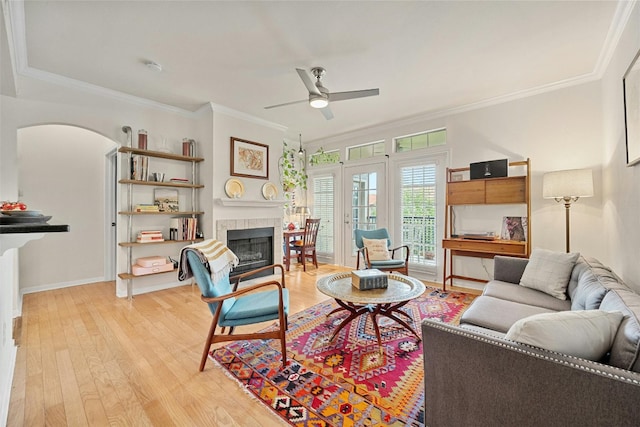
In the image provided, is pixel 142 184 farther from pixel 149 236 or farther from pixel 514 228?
pixel 514 228

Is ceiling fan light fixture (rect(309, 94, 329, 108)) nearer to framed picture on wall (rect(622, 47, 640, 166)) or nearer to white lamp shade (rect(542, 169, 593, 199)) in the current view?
framed picture on wall (rect(622, 47, 640, 166))

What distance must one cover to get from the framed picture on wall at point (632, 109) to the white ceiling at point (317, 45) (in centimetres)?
55

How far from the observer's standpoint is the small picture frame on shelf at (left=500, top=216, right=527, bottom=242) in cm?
351

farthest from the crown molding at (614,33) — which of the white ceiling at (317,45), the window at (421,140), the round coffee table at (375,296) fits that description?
the round coffee table at (375,296)

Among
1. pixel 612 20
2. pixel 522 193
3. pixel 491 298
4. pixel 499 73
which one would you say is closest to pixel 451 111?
pixel 499 73

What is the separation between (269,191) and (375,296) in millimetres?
2965

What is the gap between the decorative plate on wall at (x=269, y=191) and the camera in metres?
4.64

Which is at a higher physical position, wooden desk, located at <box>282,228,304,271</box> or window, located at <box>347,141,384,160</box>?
window, located at <box>347,141,384,160</box>

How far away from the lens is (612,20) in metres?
2.21

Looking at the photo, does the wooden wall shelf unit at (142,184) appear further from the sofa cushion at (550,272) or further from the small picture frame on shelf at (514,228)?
the small picture frame on shelf at (514,228)

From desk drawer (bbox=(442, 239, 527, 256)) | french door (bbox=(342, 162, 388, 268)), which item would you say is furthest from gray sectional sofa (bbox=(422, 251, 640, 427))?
french door (bbox=(342, 162, 388, 268))

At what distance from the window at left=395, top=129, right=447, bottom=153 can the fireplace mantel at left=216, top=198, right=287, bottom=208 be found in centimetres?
231

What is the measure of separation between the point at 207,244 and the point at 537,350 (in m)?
2.25

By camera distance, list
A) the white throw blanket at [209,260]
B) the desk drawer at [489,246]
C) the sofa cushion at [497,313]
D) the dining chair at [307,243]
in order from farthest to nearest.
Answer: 1. the dining chair at [307,243]
2. the desk drawer at [489,246]
3. the white throw blanket at [209,260]
4. the sofa cushion at [497,313]
